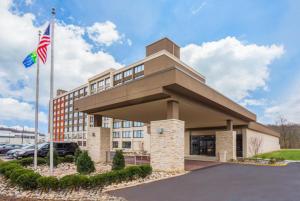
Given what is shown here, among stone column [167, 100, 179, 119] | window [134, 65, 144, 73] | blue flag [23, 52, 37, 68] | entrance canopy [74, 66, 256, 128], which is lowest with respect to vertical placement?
stone column [167, 100, 179, 119]

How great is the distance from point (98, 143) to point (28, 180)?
978 centimetres

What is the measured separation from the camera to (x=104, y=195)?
831 centimetres

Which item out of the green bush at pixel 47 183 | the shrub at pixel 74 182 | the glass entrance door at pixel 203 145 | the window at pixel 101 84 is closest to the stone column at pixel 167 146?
the shrub at pixel 74 182

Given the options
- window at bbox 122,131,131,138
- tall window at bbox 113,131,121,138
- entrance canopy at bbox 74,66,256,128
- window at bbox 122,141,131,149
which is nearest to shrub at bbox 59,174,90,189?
entrance canopy at bbox 74,66,256,128

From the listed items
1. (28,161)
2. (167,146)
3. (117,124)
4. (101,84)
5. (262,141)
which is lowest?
(262,141)

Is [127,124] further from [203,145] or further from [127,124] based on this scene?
[203,145]

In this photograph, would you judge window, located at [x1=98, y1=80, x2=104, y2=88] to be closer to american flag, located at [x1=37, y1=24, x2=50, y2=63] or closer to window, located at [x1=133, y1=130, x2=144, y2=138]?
window, located at [x1=133, y1=130, x2=144, y2=138]

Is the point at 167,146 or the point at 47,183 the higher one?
the point at 167,146

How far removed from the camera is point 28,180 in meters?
9.41

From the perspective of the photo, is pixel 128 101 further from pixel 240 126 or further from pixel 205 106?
pixel 240 126

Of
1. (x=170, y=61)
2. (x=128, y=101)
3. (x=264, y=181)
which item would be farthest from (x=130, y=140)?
(x=264, y=181)

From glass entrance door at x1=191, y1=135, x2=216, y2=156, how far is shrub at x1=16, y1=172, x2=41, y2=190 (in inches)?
927

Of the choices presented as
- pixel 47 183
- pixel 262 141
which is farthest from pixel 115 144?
pixel 47 183

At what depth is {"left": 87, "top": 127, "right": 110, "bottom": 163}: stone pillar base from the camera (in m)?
19.0
